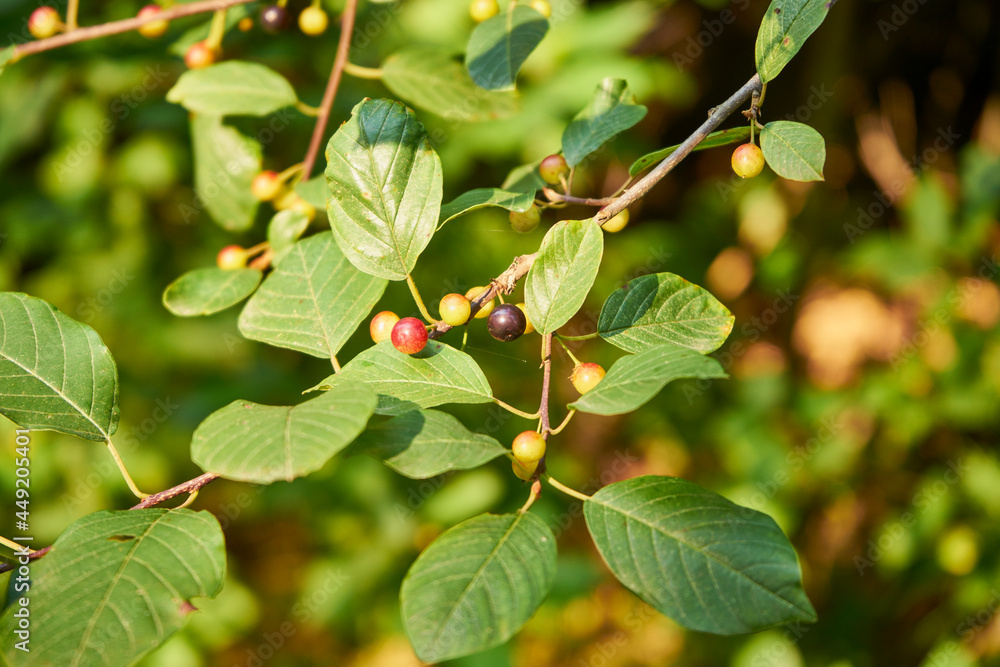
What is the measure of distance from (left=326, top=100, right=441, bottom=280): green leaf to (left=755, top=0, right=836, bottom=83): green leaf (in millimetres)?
435

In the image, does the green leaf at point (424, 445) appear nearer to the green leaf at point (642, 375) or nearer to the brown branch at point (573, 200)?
the green leaf at point (642, 375)

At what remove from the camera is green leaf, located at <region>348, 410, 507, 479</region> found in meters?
0.68

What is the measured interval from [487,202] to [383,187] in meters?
0.13

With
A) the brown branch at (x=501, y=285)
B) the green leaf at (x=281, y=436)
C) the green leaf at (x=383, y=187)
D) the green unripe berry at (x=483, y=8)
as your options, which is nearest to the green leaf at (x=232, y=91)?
the green unripe berry at (x=483, y=8)

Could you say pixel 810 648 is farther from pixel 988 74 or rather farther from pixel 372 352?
pixel 988 74

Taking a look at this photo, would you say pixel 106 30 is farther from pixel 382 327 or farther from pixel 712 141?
pixel 712 141

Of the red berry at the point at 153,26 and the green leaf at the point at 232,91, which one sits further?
the red berry at the point at 153,26

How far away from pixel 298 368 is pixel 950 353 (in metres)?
2.32

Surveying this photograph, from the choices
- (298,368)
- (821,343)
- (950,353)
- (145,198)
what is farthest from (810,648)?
(145,198)

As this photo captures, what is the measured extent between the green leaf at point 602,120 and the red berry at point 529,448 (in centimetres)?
45

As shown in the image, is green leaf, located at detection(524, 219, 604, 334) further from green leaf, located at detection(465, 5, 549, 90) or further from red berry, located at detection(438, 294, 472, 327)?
green leaf, located at detection(465, 5, 549, 90)

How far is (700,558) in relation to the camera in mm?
692

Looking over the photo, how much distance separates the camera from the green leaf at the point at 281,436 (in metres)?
0.59

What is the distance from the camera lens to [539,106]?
231 cm
